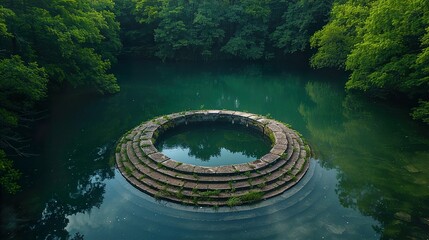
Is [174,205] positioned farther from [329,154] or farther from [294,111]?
[294,111]

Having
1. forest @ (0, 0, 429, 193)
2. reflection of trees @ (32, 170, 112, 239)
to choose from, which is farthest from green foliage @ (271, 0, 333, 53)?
reflection of trees @ (32, 170, 112, 239)

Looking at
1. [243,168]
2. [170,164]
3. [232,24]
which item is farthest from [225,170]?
[232,24]

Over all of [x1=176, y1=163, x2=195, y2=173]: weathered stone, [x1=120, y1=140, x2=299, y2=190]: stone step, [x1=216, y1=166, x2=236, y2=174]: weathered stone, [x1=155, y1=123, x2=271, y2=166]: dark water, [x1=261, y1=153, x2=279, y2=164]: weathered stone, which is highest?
[x1=261, y1=153, x2=279, y2=164]: weathered stone

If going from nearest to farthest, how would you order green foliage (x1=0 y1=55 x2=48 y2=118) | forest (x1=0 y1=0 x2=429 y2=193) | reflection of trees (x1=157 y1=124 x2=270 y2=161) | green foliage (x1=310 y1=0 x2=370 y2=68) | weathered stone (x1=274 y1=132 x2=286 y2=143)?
green foliage (x1=0 y1=55 x2=48 y2=118) → forest (x1=0 y1=0 x2=429 y2=193) → weathered stone (x1=274 y1=132 x2=286 y2=143) → reflection of trees (x1=157 y1=124 x2=270 y2=161) → green foliage (x1=310 y1=0 x2=370 y2=68)

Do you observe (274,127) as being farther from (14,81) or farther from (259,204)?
(14,81)

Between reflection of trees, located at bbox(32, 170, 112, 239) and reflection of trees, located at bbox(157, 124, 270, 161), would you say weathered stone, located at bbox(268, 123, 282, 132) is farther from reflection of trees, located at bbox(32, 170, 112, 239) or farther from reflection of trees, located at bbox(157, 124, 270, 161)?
reflection of trees, located at bbox(32, 170, 112, 239)

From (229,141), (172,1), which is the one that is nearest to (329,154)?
(229,141)

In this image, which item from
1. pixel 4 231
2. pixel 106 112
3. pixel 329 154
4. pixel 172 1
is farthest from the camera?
pixel 172 1
